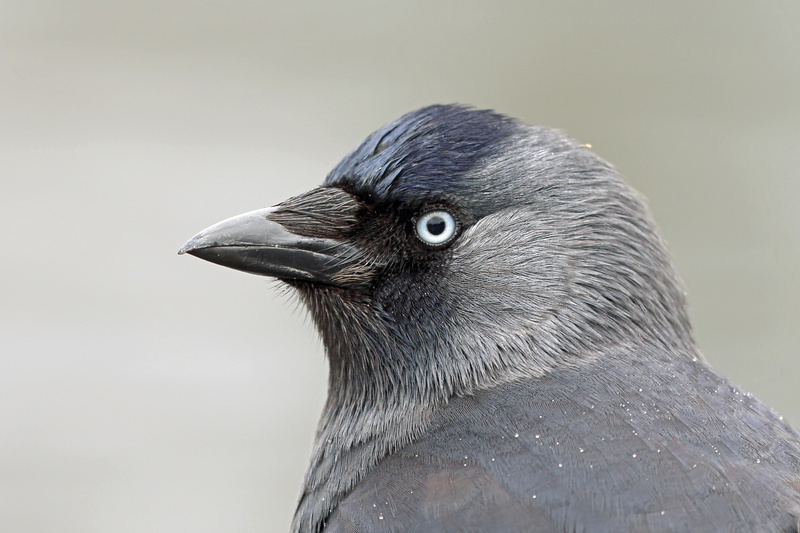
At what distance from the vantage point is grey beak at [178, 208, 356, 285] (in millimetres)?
3014

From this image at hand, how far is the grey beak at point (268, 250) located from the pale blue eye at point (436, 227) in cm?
25

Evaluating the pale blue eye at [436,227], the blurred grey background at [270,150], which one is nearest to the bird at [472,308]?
the pale blue eye at [436,227]

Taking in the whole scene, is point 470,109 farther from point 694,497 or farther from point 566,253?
point 694,497

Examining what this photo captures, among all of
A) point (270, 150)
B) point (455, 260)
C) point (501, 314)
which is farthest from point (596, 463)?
point (270, 150)

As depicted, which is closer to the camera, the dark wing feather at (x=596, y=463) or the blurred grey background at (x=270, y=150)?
the dark wing feather at (x=596, y=463)

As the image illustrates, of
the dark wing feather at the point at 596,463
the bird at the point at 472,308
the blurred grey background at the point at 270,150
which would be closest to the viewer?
the dark wing feather at the point at 596,463

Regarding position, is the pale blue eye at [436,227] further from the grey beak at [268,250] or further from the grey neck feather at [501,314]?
the grey beak at [268,250]

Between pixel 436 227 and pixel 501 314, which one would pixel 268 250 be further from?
pixel 501 314

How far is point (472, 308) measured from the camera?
3.04 m

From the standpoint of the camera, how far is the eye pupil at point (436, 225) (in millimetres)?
3051

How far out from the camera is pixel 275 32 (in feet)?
26.8

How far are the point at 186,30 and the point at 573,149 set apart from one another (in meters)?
5.47

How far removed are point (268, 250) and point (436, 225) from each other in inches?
21.8

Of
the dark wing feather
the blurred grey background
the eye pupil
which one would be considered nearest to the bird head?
the eye pupil
